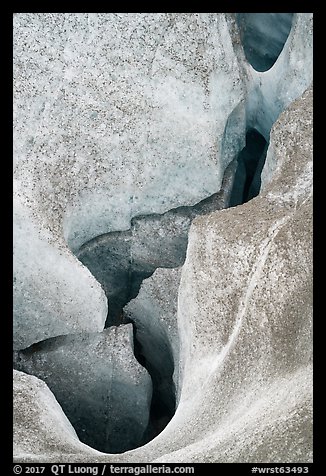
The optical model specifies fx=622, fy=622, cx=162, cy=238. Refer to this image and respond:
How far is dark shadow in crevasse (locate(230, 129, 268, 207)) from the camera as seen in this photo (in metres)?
19.0

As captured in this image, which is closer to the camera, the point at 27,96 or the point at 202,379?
the point at 202,379

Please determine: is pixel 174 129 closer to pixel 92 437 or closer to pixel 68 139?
pixel 68 139

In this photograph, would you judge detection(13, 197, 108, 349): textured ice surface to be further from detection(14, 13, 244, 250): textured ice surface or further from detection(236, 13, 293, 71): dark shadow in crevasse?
detection(236, 13, 293, 71): dark shadow in crevasse

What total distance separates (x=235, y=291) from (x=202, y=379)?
5.88ft

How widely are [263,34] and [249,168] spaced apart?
413 centimetres

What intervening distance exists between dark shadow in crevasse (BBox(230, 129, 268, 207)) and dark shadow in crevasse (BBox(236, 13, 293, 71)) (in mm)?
2442

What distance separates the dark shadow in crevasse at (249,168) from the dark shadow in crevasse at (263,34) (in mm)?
2442

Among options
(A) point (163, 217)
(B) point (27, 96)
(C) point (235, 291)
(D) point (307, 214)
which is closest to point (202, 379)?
(C) point (235, 291)

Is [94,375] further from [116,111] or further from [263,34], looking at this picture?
[263,34]

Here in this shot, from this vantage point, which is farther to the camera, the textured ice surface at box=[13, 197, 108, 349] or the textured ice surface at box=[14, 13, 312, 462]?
the textured ice surface at box=[13, 197, 108, 349]

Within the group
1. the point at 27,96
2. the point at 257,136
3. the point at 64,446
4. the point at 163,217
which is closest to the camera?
the point at 64,446

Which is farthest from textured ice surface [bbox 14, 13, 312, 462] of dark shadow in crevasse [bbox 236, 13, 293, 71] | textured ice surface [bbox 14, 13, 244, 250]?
dark shadow in crevasse [bbox 236, 13, 293, 71]
